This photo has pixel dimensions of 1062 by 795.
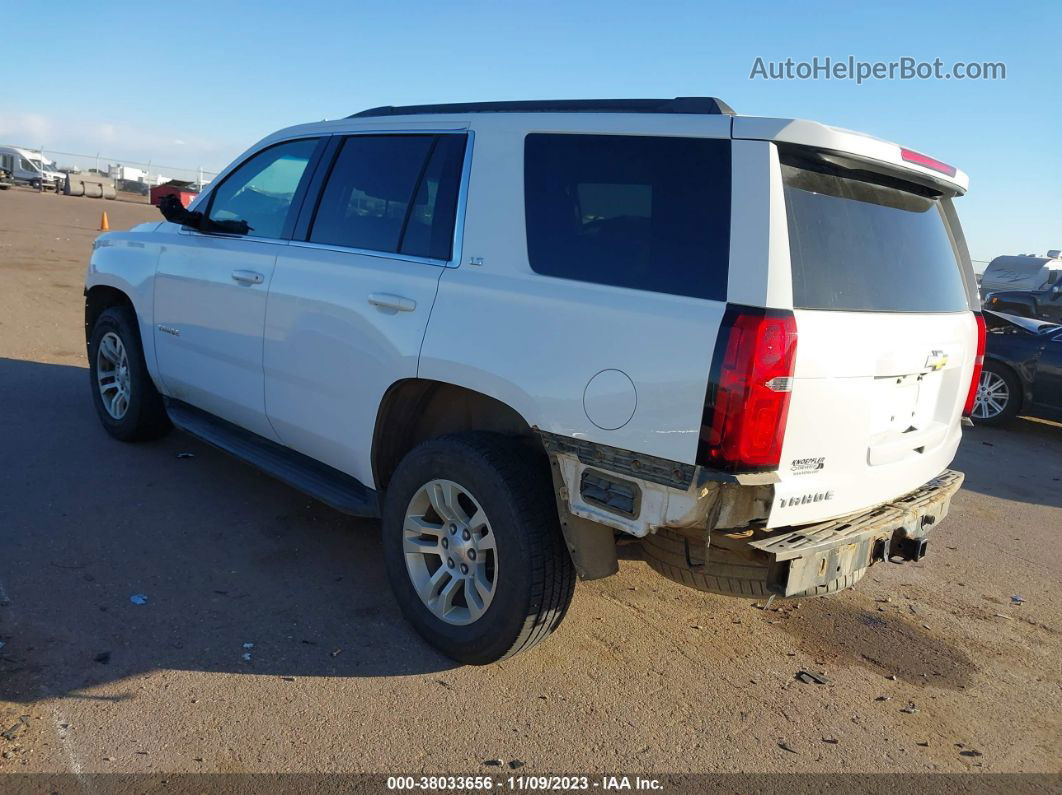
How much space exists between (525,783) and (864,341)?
1.87m

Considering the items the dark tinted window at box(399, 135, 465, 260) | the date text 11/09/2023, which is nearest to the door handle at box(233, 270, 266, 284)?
the dark tinted window at box(399, 135, 465, 260)

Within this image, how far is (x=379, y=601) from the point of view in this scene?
157 inches

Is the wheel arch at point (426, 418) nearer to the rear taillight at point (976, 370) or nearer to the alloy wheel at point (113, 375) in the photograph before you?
the rear taillight at point (976, 370)

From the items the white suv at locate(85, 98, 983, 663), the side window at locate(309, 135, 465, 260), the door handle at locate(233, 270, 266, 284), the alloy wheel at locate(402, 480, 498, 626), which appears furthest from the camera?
the door handle at locate(233, 270, 266, 284)

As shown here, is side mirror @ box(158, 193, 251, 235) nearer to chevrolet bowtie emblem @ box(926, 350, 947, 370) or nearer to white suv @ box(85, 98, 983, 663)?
white suv @ box(85, 98, 983, 663)

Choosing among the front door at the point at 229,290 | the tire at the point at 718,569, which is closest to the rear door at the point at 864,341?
the tire at the point at 718,569

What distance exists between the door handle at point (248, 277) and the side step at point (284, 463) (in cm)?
86

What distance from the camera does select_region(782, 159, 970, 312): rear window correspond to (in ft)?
9.23

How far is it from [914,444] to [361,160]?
281cm

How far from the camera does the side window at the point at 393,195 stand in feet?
12.0

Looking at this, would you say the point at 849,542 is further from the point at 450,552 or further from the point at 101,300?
the point at 101,300

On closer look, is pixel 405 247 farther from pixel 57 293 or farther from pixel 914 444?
pixel 57 293

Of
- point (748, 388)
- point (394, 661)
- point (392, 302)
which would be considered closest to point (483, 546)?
point (394, 661)

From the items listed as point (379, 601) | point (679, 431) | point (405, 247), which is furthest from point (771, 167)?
point (379, 601)
